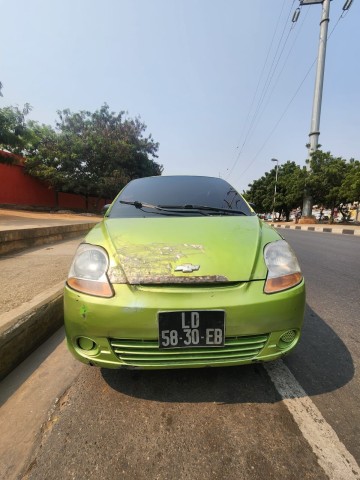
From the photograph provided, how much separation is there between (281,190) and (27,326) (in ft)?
154

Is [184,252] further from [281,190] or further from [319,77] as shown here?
[281,190]

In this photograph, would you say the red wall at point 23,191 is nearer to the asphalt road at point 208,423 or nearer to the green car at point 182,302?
the asphalt road at point 208,423

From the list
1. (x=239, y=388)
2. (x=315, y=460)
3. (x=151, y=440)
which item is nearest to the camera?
(x=315, y=460)

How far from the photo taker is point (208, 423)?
1.48 meters

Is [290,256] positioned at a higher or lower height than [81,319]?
higher

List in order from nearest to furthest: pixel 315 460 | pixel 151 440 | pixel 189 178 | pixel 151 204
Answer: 1. pixel 315 460
2. pixel 151 440
3. pixel 151 204
4. pixel 189 178

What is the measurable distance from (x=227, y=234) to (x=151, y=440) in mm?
1243

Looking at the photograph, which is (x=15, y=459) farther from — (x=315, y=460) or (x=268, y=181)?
(x=268, y=181)

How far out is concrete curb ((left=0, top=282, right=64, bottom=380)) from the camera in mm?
1958

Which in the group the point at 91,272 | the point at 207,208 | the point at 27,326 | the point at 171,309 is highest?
the point at 207,208

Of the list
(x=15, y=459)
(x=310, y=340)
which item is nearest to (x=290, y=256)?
(x=310, y=340)

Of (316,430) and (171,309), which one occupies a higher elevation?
(171,309)

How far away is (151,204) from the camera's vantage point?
2633mm

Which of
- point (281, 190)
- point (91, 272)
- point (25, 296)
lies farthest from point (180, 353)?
point (281, 190)
